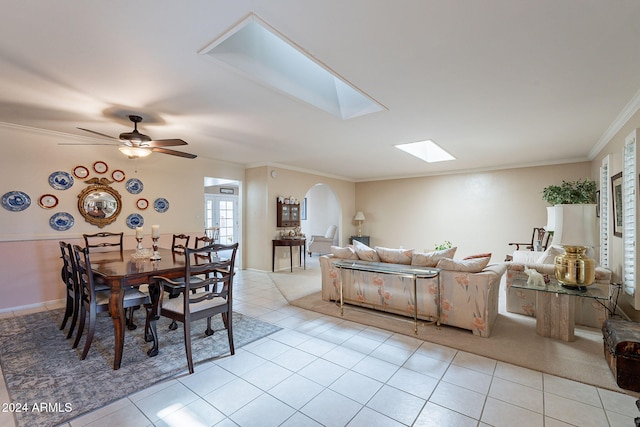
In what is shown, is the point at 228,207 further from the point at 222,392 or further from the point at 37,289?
the point at 222,392

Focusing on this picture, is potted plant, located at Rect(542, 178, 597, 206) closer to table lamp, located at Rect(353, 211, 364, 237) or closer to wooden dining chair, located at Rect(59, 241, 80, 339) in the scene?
table lamp, located at Rect(353, 211, 364, 237)

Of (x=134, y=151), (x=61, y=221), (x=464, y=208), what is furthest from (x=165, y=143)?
(x=464, y=208)

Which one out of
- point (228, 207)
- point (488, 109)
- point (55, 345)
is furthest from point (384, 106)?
point (228, 207)

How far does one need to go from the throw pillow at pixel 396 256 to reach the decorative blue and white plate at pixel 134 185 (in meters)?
4.11

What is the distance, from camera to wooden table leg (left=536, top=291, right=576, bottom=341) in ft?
9.37

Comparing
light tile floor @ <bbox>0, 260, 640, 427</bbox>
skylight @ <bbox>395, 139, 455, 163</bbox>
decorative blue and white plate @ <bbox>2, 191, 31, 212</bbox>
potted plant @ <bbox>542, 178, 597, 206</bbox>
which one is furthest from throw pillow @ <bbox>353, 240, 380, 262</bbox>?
decorative blue and white plate @ <bbox>2, 191, 31, 212</bbox>

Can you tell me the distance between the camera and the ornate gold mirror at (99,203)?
4.31 meters

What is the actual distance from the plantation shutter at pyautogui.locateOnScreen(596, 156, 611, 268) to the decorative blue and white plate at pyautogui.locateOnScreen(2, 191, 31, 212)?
307 inches

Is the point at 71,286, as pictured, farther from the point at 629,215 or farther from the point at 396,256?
the point at 629,215

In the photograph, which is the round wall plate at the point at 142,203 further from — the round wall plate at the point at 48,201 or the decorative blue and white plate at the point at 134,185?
the round wall plate at the point at 48,201

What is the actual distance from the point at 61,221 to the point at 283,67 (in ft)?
13.1

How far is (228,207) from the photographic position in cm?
912

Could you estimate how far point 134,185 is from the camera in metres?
4.82

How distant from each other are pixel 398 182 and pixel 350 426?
7110 millimetres
